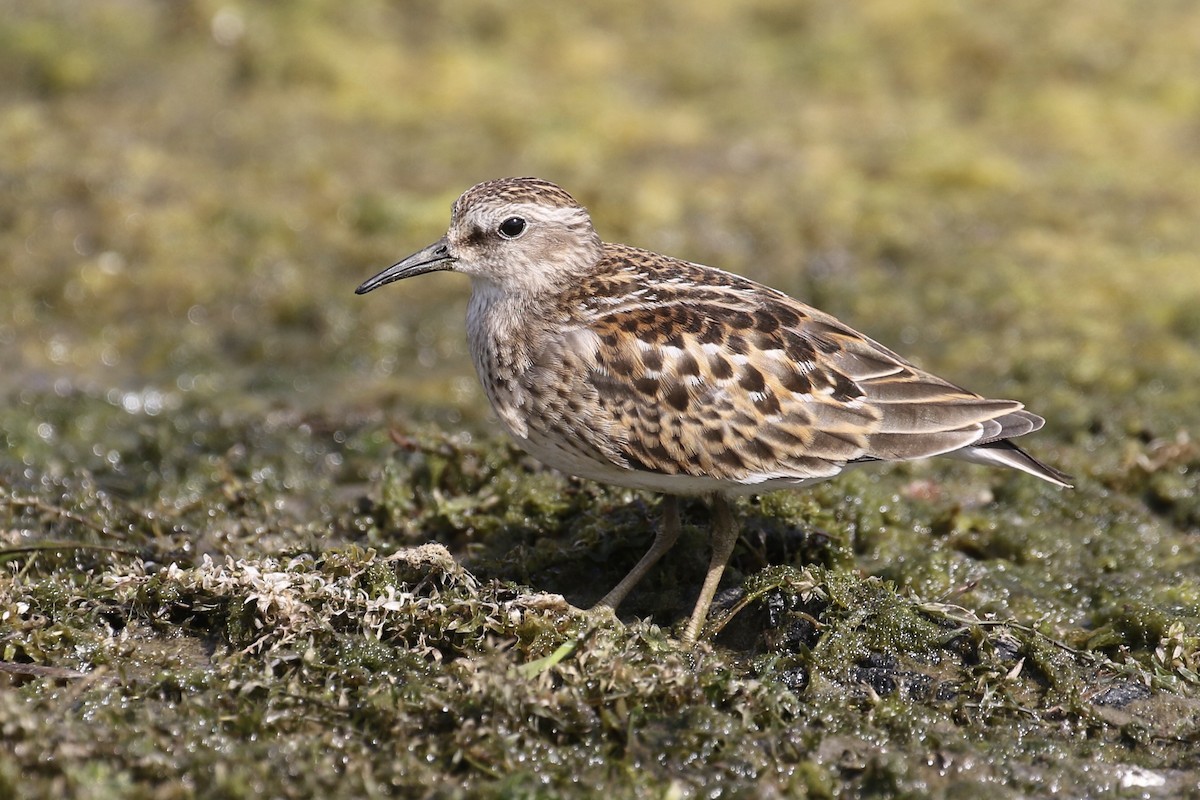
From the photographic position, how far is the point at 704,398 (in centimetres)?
580

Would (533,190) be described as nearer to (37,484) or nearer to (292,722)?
(292,722)

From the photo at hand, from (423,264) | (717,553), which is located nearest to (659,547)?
(717,553)

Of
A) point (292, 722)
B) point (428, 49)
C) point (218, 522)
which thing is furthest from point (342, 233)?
point (292, 722)

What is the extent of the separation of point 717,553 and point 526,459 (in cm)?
161

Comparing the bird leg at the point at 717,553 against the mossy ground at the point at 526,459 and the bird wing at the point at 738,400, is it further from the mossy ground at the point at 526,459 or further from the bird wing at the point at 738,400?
the bird wing at the point at 738,400

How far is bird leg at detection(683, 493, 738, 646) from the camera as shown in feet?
19.2

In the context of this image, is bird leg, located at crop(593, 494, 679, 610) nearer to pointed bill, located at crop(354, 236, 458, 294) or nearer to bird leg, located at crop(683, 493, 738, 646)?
bird leg, located at crop(683, 493, 738, 646)

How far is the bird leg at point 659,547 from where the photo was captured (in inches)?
241

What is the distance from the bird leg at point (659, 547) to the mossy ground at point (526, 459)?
140 mm

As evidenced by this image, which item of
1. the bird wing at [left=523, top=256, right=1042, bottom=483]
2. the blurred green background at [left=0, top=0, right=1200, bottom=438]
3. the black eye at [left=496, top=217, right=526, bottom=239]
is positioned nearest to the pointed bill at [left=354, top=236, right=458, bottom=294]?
the black eye at [left=496, top=217, right=526, bottom=239]

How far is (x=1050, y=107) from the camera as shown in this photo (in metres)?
11.9

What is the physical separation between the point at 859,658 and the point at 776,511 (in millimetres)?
1186

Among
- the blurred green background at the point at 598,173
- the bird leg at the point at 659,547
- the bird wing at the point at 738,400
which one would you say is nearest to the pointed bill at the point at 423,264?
the bird wing at the point at 738,400

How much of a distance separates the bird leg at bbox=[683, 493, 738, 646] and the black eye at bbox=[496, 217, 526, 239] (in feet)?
5.16
